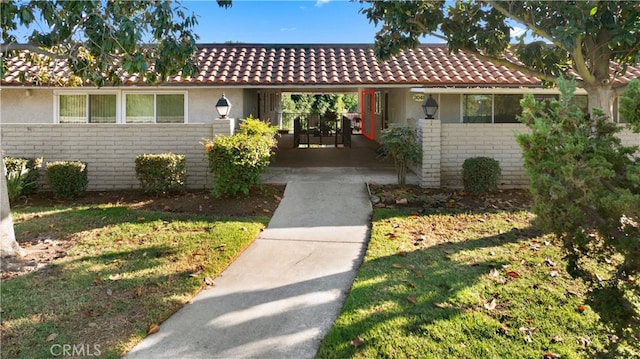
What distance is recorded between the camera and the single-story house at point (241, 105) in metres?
10.3

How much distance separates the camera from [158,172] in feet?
30.3

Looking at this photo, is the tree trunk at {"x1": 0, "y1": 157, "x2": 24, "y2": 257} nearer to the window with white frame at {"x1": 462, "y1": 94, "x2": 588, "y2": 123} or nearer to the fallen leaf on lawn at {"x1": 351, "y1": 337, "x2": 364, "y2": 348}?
the fallen leaf on lawn at {"x1": 351, "y1": 337, "x2": 364, "y2": 348}

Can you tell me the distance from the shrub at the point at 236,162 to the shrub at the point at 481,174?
13.7 feet

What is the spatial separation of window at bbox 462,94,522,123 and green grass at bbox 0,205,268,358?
8.11 meters

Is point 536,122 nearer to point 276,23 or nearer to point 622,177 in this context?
point 622,177

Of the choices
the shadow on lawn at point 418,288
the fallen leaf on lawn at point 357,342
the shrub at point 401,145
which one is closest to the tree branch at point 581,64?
the shadow on lawn at point 418,288

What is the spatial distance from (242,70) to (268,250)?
807 centimetres

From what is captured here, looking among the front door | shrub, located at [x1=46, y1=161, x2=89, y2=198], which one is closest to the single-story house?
shrub, located at [x1=46, y1=161, x2=89, y2=198]

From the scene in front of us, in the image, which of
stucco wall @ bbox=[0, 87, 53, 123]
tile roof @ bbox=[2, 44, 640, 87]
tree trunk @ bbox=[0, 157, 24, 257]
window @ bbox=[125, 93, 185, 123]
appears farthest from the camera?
window @ bbox=[125, 93, 185, 123]

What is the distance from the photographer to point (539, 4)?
682 centimetres

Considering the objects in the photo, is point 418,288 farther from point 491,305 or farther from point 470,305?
point 491,305

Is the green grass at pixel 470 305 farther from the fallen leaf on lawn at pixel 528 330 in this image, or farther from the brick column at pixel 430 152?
the brick column at pixel 430 152

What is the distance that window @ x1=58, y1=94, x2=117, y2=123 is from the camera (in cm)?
1277
